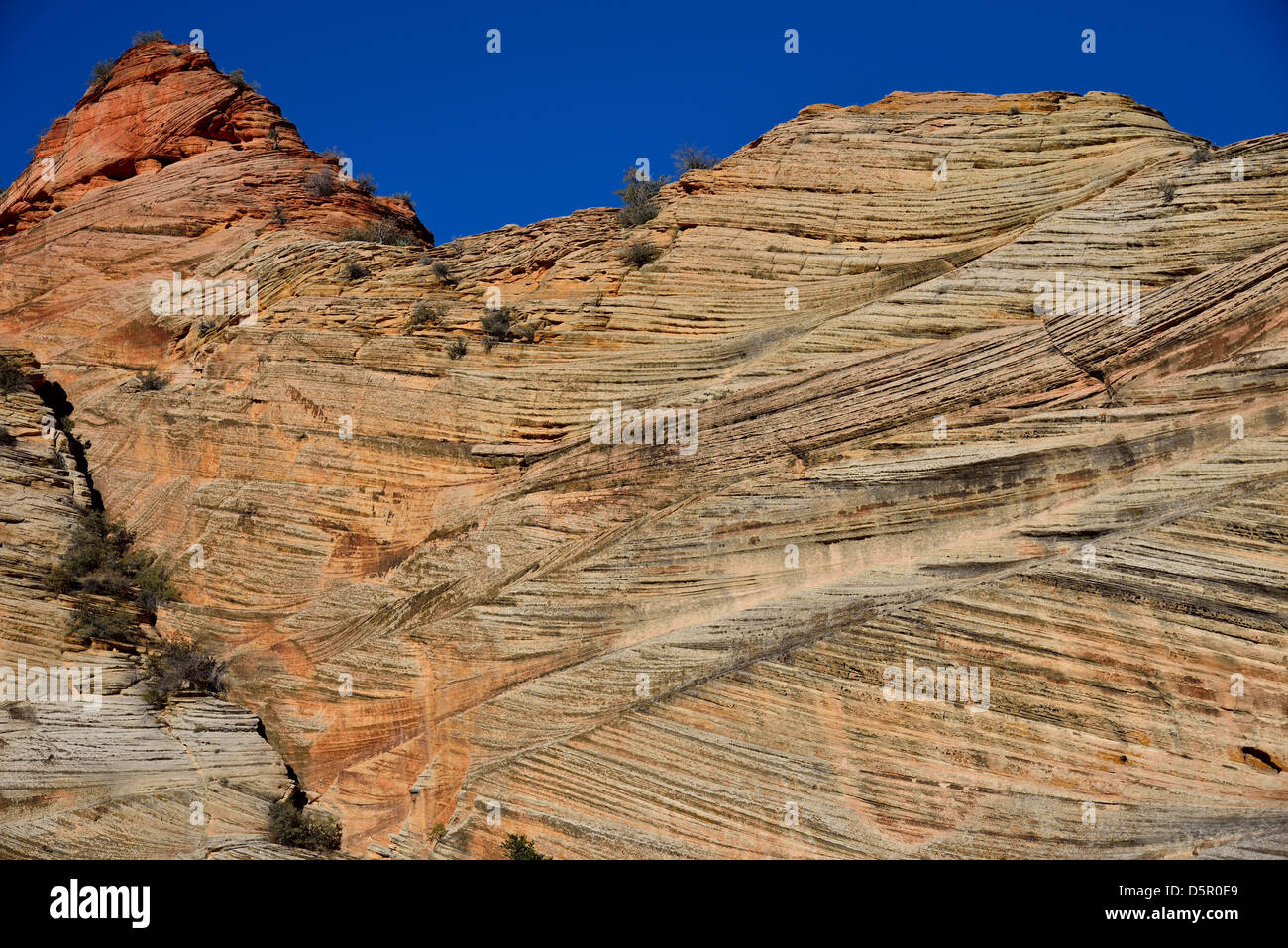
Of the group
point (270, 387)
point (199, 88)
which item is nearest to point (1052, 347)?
point (270, 387)

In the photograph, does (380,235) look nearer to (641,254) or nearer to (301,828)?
(641,254)

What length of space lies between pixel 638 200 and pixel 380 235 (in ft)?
25.4

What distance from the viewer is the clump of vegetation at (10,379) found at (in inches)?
1006

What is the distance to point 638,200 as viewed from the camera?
78.9 ft

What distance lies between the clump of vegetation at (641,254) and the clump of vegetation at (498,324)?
8.27ft

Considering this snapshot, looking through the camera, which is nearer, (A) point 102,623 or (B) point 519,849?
(B) point 519,849

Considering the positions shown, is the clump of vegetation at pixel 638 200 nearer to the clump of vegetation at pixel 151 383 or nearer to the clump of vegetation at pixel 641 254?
the clump of vegetation at pixel 641 254

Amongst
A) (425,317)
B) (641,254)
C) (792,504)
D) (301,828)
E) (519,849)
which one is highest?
(641,254)

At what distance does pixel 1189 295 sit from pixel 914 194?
18.5 feet

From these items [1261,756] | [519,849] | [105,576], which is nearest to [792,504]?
[519,849]

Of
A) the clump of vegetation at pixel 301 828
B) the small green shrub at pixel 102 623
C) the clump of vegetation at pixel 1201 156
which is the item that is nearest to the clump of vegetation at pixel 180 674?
the small green shrub at pixel 102 623

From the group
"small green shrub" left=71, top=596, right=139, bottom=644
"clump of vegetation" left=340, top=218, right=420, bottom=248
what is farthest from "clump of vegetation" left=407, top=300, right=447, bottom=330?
"small green shrub" left=71, top=596, right=139, bottom=644

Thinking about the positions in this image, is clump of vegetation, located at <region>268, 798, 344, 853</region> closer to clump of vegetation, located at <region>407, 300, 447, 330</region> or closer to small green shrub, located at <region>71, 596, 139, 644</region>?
small green shrub, located at <region>71, 596, 139, 644</region>

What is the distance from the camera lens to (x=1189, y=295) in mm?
16047
